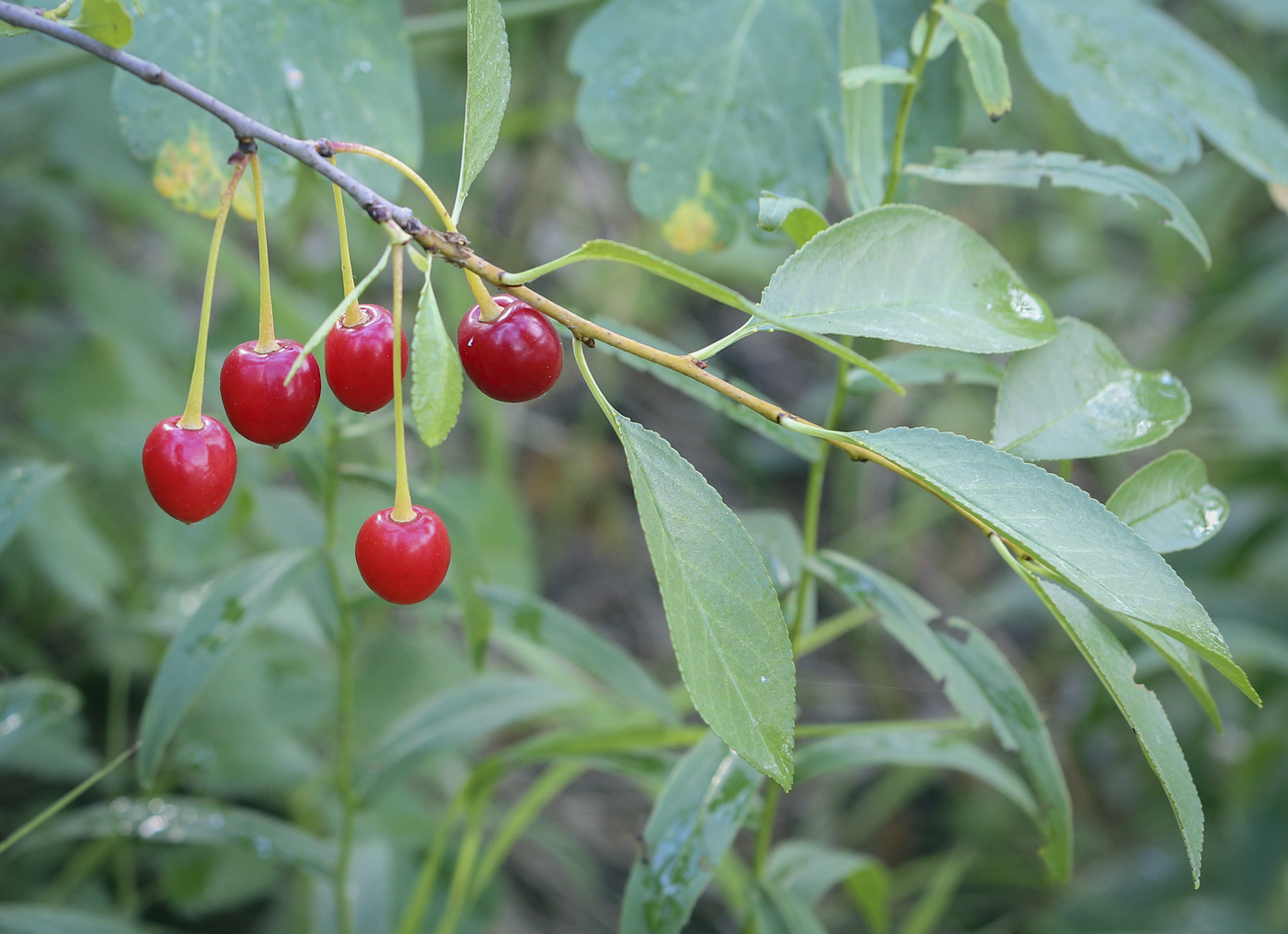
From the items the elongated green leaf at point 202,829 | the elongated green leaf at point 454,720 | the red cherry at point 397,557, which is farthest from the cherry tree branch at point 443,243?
the elongated green leaf at point 202,829

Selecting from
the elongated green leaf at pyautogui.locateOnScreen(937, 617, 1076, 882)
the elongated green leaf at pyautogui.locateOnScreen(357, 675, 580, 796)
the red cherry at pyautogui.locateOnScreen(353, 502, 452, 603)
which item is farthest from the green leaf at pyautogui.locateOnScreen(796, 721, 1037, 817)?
the red cherry at pyautogui.locateOnScreen(353, 502, 452, 603)

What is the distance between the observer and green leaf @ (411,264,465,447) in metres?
0.48

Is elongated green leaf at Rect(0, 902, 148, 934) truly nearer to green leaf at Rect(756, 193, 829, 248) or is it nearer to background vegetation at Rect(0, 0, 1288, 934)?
background vegetation at Rect(0, 0, 1288, 934)

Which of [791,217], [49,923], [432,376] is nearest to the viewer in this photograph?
[432,376]

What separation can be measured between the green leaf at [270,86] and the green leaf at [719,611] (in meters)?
0.56

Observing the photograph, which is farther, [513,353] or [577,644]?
[577,644]

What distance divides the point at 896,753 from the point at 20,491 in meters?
0.91

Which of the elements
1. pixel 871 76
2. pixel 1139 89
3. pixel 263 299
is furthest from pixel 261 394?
pixel 1139 89

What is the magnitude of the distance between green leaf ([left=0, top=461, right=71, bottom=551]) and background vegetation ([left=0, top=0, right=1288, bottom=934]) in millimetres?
212

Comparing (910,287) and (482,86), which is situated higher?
(482,86)

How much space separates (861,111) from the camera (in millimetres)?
790

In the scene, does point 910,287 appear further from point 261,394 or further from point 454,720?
point 454,720

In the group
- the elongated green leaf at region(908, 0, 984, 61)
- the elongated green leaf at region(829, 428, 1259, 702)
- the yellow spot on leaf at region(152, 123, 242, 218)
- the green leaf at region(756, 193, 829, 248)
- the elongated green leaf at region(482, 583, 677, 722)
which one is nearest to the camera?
the elongated green leaf at region(829, 428, 1259, 702)

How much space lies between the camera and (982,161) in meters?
0.79
